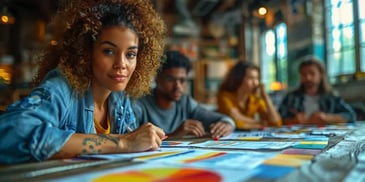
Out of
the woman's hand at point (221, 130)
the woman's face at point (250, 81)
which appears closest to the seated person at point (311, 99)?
the woman's face at point (250, 81)

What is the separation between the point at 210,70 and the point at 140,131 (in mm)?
5717

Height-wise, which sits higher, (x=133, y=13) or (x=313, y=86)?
(x=133, y=13)

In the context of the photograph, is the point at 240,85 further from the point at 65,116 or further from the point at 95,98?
the point at 65,116

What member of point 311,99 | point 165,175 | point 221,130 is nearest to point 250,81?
point 311,99

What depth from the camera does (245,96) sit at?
2.85 meters

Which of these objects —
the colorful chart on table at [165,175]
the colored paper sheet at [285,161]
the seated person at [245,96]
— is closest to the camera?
the colorful chart on table at [165,175]

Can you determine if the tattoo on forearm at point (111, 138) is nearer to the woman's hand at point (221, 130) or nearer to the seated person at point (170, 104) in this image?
→ the woman's hand at point (221, 130)

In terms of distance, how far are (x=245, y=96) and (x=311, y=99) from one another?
54 cm

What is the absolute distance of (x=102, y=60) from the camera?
1.12 meters

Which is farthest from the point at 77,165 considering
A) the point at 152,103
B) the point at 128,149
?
the point at 152,103

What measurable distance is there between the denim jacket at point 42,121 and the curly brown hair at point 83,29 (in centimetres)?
7

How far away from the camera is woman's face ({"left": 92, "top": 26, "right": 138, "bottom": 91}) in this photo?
1111mm

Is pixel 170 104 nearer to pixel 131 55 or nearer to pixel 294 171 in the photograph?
pixel 131 55

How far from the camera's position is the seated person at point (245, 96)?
2803mm
